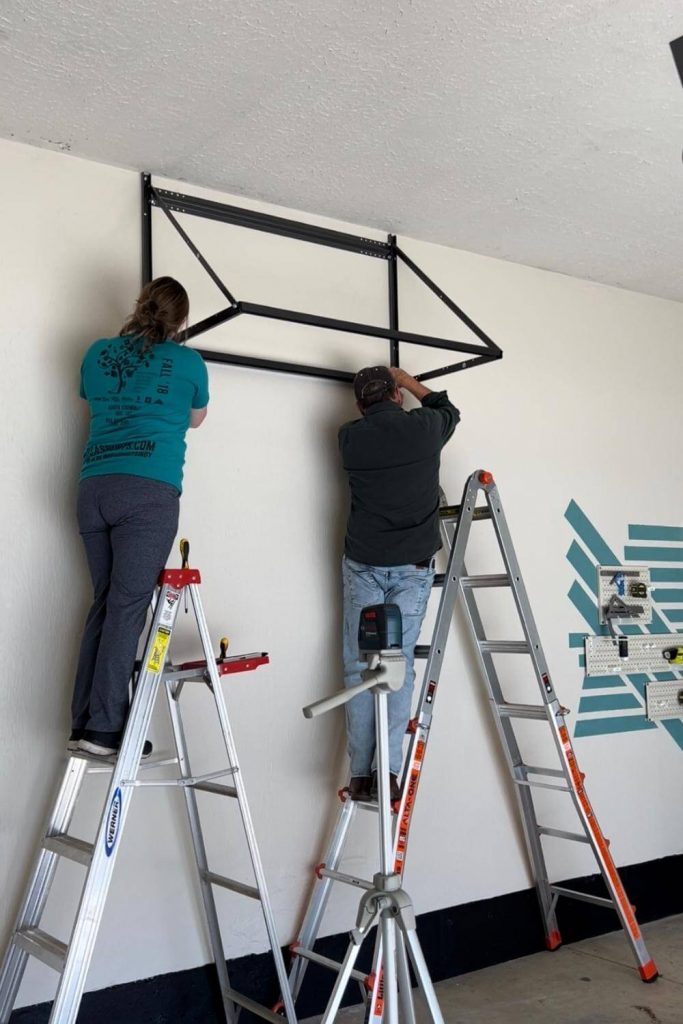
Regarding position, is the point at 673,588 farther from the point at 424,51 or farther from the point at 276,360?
the point at 424,51

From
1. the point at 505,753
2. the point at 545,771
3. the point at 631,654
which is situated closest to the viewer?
the point at 545,771

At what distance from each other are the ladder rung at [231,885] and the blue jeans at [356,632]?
0.54 metres

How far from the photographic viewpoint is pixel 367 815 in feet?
11.4

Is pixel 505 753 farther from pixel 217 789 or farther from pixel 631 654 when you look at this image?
pixel 217 789

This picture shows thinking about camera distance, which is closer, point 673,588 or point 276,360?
A: point 276,360

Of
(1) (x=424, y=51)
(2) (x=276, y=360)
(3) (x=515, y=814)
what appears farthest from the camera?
(3) (x=515, y=814)

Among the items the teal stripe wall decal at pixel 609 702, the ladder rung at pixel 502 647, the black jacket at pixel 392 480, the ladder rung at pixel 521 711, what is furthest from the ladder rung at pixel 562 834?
the black jacket at pixel 392 480

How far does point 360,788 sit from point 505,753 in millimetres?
828

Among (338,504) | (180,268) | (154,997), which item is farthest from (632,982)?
(180,268)

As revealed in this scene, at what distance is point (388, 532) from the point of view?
3242mm

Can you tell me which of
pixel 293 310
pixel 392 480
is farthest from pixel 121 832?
pixel 293 310

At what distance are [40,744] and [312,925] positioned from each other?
3.60ft

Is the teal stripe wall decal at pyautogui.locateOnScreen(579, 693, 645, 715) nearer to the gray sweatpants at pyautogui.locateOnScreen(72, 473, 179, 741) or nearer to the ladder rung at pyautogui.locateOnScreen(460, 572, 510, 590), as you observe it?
the ladder rung at pyautogui.locateOnScreen(460, 572, 510, 590)

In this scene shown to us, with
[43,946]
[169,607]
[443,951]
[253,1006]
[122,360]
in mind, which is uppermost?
[122,360]
